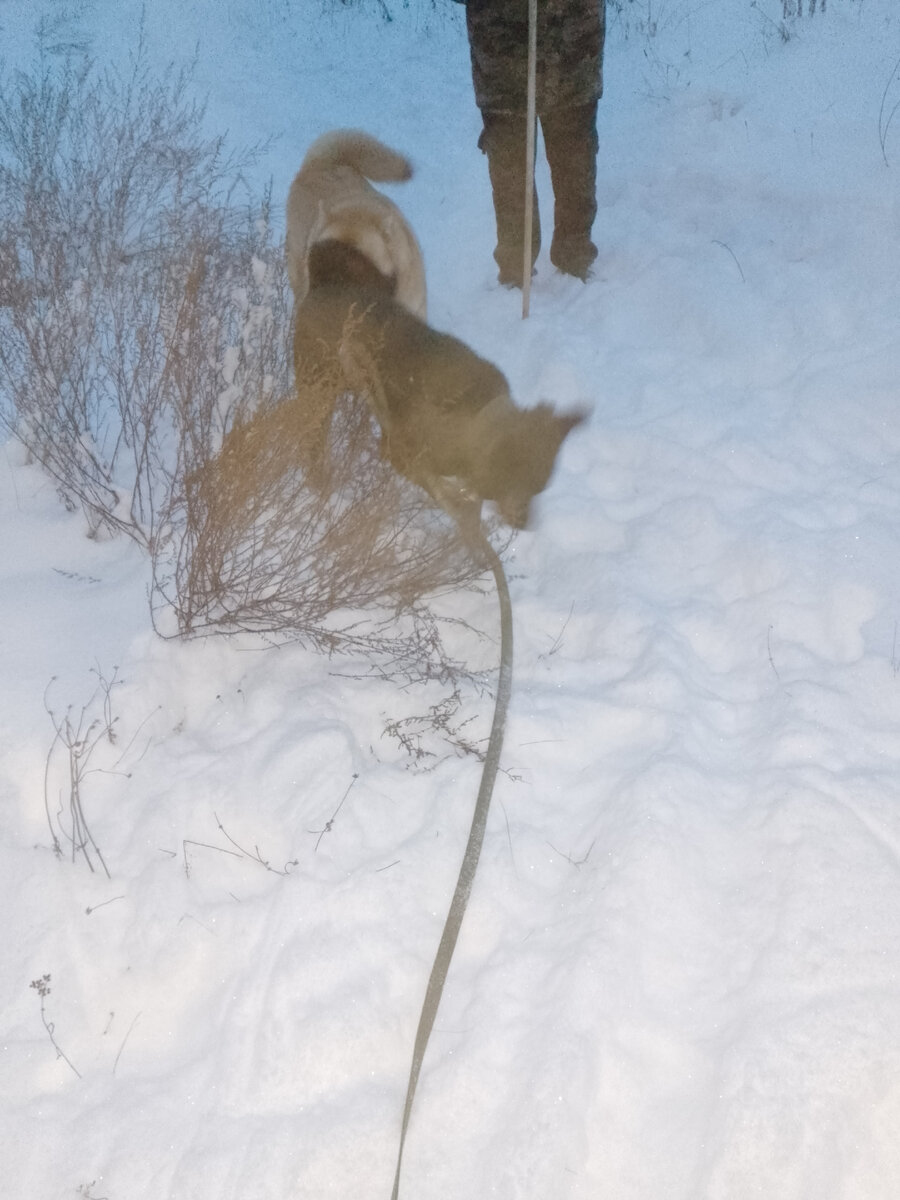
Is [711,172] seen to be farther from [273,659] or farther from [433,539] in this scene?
[273,659]

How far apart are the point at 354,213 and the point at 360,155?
64cm

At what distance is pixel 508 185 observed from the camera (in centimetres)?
416

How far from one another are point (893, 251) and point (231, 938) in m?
4.03

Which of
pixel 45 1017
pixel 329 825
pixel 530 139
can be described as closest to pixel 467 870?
pixel 329 825

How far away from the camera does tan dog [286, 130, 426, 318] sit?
3.41 metres

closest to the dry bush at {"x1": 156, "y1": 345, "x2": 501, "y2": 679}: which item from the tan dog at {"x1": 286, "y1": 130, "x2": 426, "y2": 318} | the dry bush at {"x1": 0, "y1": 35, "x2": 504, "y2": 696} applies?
the dry bush at {"x1": 0, "y1": 35, "x2": 504, "y2": 696}

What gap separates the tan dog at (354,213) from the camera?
3.41 meters

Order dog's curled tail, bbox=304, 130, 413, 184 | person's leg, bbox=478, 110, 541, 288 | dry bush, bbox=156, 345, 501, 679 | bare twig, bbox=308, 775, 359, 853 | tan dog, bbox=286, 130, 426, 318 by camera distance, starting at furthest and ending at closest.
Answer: person's leg, bbox=478, 110, 541, 288 < dog's curled tail, bbox=304, 130, 413, 184 < tan dog, bbox=286, 130, 426, 318 < dry bush, bbox=156, 345, 501, 679 < bare twig, bbox=308, 775, 359, 853

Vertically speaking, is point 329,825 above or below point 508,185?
below

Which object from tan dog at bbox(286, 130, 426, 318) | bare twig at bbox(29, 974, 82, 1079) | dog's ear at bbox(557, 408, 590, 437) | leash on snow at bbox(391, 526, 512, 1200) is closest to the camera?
leash on snow at bbox(391, 526, 512, 1200)

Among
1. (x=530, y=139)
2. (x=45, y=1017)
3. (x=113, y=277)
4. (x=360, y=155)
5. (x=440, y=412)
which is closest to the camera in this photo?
(x=45, y=1017)

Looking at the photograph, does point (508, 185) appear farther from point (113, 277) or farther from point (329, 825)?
point (329, 825)

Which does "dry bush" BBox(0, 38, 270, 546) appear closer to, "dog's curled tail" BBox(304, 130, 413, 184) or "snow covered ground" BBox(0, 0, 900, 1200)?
"snow covered ground" BBox(0, 0, 900, 1200)

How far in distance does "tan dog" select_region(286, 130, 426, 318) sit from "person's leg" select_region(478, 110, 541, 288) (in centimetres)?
43
